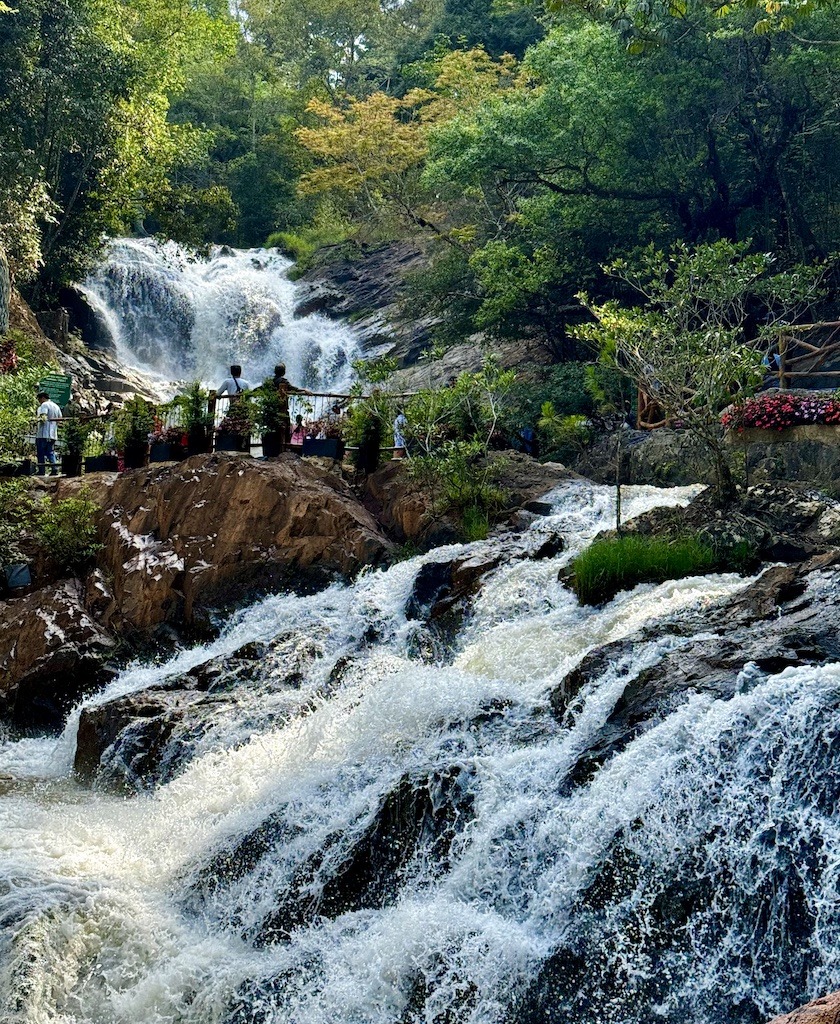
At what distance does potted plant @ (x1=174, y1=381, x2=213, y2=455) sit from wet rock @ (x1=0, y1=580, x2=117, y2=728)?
126 inches

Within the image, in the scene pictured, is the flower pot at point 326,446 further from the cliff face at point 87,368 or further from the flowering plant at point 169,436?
the cliff face at point 87,368

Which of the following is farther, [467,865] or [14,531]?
[14,531]

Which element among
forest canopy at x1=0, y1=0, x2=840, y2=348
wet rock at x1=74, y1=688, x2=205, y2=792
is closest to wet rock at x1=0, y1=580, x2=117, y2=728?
wet rock at x1=74, y1=688, x2=205, y2=792

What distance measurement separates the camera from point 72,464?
17984 mm

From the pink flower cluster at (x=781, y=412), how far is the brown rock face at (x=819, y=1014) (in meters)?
12.6

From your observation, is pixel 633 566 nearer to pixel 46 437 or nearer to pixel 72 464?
pixel 72 464

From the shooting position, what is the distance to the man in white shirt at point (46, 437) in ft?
59.7

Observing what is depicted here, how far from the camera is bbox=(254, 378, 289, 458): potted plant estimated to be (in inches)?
661

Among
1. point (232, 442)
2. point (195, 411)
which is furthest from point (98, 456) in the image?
point (232, 442)

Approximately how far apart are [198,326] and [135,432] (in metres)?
12.1


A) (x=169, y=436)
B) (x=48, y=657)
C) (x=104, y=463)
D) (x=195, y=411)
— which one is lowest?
(x=48, y=657)

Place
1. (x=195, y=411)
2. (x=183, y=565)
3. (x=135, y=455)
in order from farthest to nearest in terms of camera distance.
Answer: (x=135, y=455) < (x=195, y=411) < (x=183, y=565)

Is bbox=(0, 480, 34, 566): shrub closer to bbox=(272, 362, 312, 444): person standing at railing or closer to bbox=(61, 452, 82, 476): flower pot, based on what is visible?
bbox=(61, 452, 82, 476): flower pot

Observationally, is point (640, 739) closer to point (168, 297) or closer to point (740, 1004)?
point (740, 1004)
